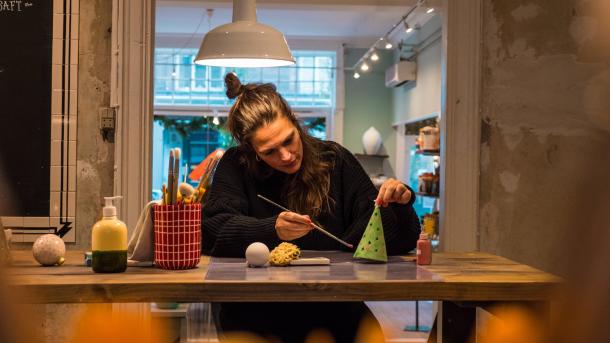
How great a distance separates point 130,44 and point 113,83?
0.19 metres

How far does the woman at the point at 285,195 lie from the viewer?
1729mm

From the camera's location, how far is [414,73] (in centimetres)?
827

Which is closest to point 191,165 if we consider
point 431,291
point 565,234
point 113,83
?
point 113,83

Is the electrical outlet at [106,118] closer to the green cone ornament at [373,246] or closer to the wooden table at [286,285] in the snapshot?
the wooden table at [286,285]

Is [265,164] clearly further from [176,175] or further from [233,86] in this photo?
[176,175]

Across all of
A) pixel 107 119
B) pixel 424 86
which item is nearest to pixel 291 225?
pixel 107 119

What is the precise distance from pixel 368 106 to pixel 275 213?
772 cm

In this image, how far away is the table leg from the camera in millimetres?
1679

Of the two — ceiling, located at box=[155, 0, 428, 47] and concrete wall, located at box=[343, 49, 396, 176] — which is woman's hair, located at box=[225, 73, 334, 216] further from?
concrete wall, located at box=[343, 49, 396, 176]

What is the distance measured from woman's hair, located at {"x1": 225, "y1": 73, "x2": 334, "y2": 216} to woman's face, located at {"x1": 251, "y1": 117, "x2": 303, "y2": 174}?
0.02 m

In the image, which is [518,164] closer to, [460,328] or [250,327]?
[460,328]

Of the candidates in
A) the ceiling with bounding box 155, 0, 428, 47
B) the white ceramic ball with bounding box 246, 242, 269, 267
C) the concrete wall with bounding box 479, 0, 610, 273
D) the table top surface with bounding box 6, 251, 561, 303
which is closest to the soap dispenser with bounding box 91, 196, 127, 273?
the table top surface with bounding box 6, 251, 561, 303

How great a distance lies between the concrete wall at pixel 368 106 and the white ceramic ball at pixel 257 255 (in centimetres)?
795

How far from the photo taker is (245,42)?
6.53 ft
